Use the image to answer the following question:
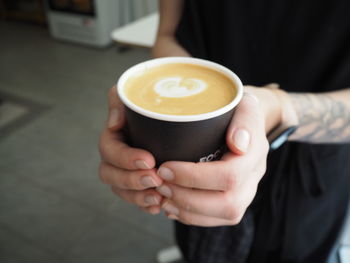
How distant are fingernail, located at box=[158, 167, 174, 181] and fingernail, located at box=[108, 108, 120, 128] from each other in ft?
0.41

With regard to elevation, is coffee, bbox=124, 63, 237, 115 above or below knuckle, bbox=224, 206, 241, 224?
above

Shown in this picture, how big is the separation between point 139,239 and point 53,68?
2414mm

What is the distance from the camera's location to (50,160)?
2.23 meters

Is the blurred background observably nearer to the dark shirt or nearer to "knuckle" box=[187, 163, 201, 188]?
the dark shirt

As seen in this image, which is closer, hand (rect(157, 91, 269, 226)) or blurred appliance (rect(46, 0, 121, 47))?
hand (rect(157, 91, 269, 226))

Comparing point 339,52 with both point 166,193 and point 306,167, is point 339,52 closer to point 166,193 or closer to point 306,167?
point 306,167

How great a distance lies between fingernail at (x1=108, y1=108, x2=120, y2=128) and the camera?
54cm

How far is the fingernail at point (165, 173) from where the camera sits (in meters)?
0.47

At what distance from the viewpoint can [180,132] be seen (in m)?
0.44

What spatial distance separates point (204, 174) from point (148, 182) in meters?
0.10

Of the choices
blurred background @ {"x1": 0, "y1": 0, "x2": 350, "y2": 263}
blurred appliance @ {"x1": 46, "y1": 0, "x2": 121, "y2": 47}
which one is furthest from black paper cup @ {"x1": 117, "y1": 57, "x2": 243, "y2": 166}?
blurred appliance @ {"x1": 46, "y1": 0, "x2": 121, "y2": 47}

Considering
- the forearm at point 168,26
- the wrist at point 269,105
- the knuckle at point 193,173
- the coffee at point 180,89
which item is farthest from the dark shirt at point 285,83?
the knuckle at point 193,173

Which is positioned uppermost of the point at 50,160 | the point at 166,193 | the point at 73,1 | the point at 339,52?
the point at 339,52

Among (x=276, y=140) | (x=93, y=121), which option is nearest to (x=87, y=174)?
(x=93, y=121)
